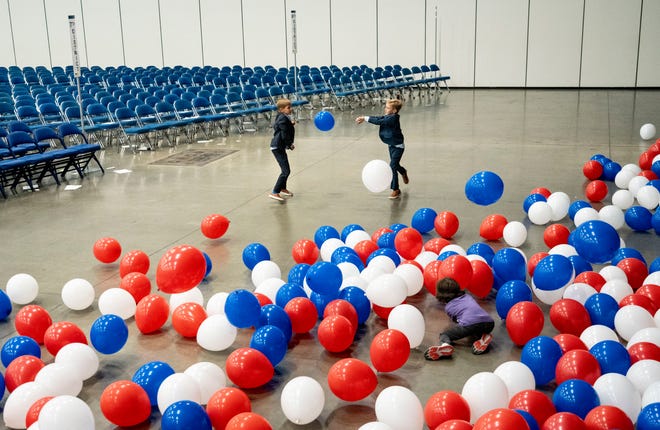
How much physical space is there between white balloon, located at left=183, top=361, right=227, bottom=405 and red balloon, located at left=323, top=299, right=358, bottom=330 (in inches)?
40.6

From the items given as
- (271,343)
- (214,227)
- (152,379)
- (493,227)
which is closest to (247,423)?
(152,379)

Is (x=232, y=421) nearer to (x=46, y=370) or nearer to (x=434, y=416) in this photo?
(x=434, y=416)

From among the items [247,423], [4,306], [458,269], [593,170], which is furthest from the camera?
[593,170]

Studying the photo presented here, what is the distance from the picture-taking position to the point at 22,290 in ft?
18.2

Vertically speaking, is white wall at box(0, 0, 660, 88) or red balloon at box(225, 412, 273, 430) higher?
white wall at box(0, 0, 660, 88)

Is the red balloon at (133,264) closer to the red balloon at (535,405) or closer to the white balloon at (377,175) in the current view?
the white balloon at (377,175)

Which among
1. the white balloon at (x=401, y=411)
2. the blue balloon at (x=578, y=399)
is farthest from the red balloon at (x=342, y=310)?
the blue balloon at (x=578, y=399)

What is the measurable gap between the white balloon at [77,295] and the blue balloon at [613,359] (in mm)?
3900

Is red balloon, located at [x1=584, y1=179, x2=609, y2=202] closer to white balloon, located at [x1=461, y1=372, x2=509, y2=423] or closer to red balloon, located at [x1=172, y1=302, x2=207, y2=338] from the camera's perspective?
white balloon, located at [x1=461, y1=372, x2=509, y2=423]

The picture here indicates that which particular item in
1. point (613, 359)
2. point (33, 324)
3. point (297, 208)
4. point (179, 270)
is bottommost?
point (297, 208)

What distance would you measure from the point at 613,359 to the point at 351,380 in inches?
60.1

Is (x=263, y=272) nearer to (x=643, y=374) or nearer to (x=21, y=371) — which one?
(x=21, y=371)

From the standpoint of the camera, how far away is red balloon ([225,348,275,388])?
3.96 metres

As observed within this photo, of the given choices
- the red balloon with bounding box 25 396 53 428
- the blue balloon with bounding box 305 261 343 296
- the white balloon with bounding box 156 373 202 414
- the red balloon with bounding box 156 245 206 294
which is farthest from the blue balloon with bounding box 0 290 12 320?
the blue balloon with bounding box 305 261 343 296
